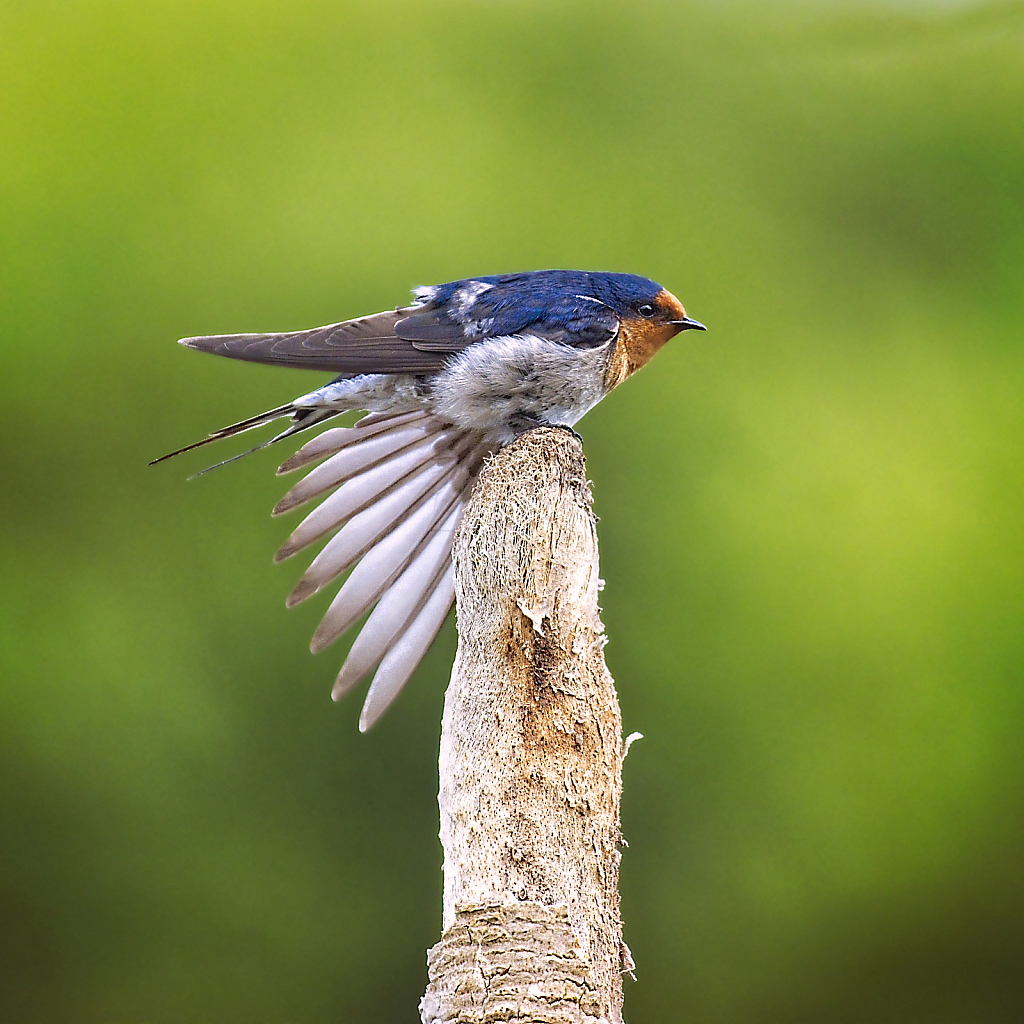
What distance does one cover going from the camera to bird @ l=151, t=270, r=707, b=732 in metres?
3.04

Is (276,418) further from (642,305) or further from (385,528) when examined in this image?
(642,305)

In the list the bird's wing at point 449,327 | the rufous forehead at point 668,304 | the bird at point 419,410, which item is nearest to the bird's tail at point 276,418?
the bird at point 419,410

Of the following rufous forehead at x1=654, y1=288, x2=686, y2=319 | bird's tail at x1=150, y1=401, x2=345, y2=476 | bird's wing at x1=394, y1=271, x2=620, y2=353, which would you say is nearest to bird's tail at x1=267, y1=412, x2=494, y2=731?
bird's tail at x1=150, y1=401, x2=345, y2=476

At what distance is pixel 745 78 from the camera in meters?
7.44

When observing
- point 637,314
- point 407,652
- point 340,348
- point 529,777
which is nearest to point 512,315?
point 637,314

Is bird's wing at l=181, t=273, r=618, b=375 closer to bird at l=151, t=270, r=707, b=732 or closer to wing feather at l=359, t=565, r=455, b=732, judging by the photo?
bird at l=151, t=270, r=707, b=732

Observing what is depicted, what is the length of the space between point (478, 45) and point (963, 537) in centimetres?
372

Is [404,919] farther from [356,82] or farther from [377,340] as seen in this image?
[356,82]

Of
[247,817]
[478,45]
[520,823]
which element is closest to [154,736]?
[247,817]

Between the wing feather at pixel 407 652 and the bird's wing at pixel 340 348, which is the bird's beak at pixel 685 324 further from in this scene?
the wing feather at pixel 407 652

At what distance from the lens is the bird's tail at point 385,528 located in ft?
10.2

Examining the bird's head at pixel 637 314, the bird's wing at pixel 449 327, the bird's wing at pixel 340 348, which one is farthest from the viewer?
A: the bird's head at pixel 637 314

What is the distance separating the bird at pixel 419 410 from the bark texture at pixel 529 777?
31.4 inches

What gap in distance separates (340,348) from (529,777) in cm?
133
